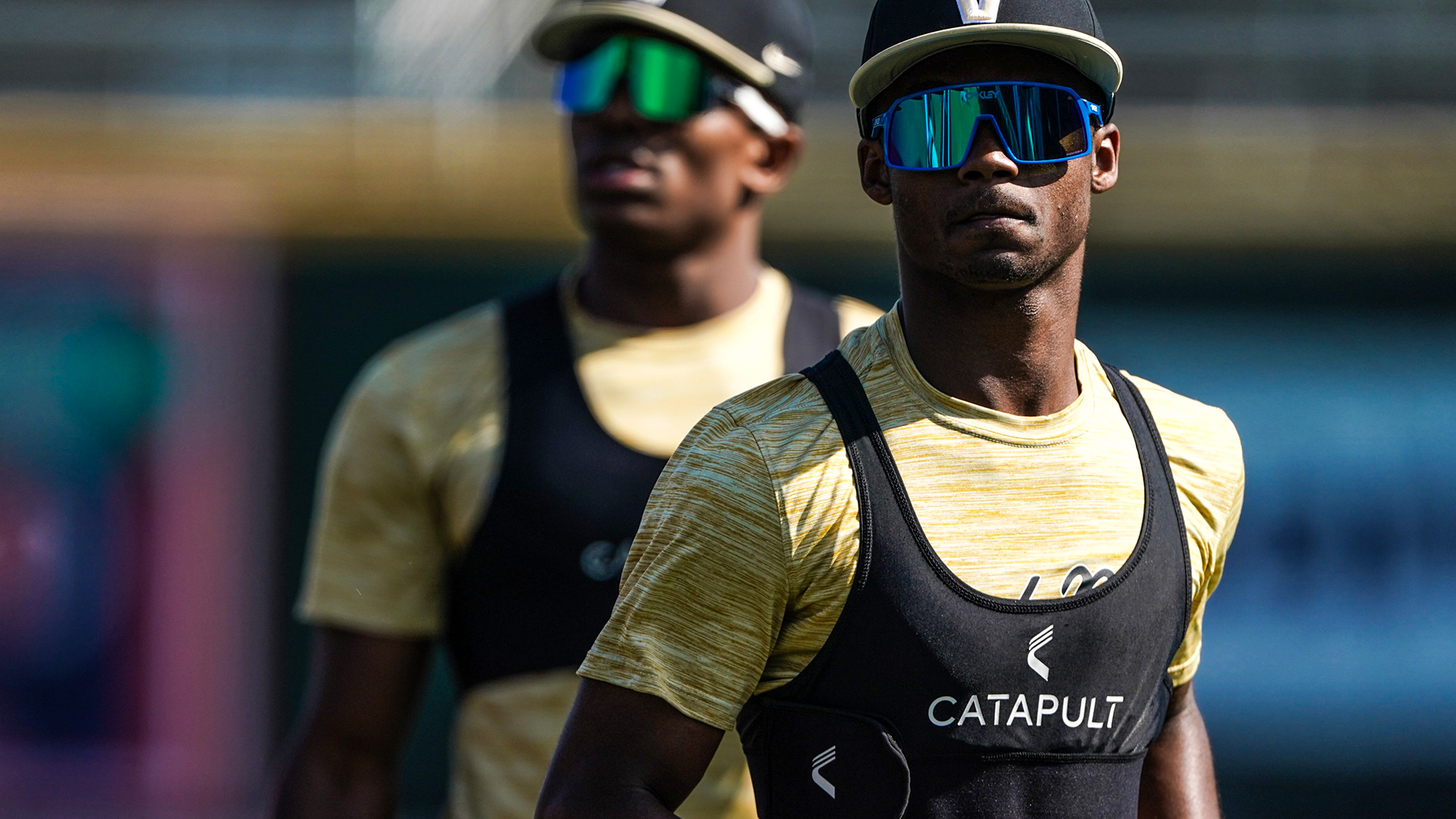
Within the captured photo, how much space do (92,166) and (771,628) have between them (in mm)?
7986

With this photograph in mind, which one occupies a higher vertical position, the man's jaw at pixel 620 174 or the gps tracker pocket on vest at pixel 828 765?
the man's jaw at pixel 620 174

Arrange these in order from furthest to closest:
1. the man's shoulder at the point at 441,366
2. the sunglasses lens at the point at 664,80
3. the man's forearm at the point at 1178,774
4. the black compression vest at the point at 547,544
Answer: the sunglasses lens at the point at 664,80 < the man's shoulder at the point at 441,366 < the black compression vest at the point at 547,544 < the man's forearm at the point at 1178,774

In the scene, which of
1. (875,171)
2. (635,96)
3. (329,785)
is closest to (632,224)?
(635,96)

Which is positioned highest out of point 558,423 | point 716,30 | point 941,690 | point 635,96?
point 716,30

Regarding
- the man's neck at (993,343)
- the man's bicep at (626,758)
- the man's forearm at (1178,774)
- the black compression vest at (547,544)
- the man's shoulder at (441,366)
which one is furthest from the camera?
the man's shoulder at (441,366)

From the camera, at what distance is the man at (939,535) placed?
1.78 m

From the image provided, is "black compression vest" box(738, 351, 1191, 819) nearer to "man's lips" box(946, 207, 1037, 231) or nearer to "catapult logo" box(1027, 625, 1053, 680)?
"catapult logo" box(1027, 625, 1053, 680)

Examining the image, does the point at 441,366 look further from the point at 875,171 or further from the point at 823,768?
the point at 823,768

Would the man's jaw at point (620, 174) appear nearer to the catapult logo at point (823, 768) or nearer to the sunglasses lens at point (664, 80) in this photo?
the sunglasses lens at point (664, 80)

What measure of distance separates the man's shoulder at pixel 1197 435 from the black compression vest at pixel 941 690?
0.50ft

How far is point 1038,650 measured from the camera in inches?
71.5

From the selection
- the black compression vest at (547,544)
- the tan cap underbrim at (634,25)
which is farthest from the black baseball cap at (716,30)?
the black compression vest at (547,544)

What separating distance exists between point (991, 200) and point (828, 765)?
66 centimetres

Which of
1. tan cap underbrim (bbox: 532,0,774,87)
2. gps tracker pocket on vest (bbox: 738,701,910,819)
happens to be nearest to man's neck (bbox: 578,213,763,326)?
tan cap underbrim (bbox: 532,0,774,87)
